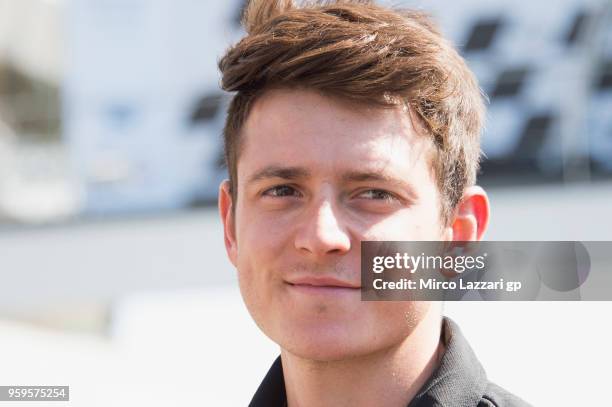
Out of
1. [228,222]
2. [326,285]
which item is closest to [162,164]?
[228,222]

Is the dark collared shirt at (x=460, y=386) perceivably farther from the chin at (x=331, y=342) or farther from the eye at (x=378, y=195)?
the eye at (x=378, y=195)

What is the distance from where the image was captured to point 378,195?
4.29ft

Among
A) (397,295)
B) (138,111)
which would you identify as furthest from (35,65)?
(397,295)

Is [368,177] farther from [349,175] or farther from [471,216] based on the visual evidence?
[471,216]

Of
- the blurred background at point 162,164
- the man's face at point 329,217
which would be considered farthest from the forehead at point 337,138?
the blurred background at point 162,164

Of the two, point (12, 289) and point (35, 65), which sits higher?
point (35, 65)

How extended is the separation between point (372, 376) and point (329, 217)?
25 centimetres

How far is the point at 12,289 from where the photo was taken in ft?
21.6

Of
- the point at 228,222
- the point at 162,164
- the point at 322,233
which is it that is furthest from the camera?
the point at 162,164

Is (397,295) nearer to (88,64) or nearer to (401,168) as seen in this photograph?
(401,168)

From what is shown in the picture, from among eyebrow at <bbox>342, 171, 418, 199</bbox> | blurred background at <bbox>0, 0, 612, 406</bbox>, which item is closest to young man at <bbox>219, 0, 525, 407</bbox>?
eyebrow at <bbox>342, 171, 418, 199</bbox>

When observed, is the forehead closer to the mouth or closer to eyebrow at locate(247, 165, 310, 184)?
eyebrow at locate(247, 165, 310, 184)

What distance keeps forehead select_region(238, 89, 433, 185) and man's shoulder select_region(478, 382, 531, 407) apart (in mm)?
330

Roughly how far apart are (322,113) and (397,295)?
0.92 feet
